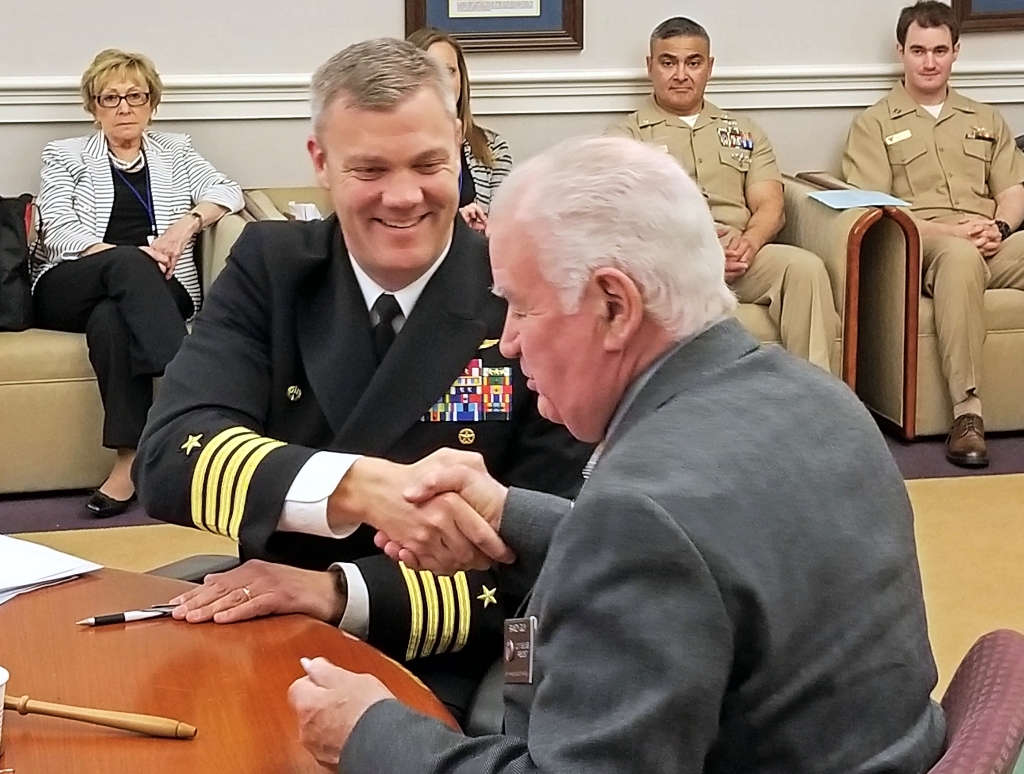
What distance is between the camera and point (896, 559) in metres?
1.22

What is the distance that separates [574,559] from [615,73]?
4.52 m

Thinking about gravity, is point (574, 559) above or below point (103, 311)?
above

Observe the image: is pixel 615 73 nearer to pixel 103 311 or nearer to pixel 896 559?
pixel 103 311

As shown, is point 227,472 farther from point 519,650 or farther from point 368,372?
point 519,650

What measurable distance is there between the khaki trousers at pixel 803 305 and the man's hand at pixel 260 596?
3096 mm

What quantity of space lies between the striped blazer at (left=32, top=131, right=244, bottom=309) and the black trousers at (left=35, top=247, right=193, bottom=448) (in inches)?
5.5

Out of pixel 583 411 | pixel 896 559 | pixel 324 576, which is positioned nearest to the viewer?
pixel 896 559

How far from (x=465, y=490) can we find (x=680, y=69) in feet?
12.3

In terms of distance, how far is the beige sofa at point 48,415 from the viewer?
4285 millimetres

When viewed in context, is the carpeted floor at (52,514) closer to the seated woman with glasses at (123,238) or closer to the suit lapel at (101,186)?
the seated woman with glasses at (123,238)

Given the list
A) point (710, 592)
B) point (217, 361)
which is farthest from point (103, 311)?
point (710, 592)

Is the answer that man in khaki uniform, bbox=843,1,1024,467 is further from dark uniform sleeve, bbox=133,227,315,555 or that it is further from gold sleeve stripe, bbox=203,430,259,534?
gold sleeve stripe, bbox=203,430,259,534

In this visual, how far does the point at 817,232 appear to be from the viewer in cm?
496

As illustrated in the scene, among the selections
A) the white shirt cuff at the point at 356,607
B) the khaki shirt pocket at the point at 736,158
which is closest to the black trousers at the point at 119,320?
the khaki shirt pocket at the point at 736,158
